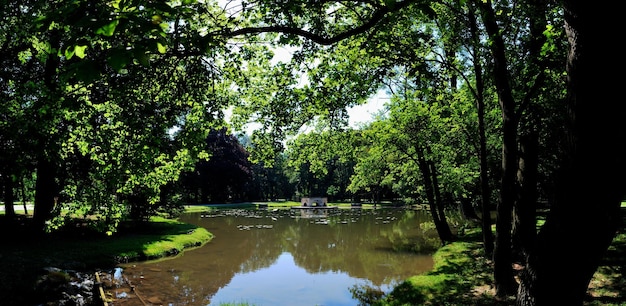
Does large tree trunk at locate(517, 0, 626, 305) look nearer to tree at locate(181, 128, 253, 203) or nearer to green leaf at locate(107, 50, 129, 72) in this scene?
green leaf at locate(107, 50, 129, 72)

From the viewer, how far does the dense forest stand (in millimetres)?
3072

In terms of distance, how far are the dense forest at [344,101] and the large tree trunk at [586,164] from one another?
0.04ft

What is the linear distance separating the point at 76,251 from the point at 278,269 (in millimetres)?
9639

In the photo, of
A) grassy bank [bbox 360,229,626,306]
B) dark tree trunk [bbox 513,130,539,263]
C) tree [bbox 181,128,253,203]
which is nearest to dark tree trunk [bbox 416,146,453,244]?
grassy bank [bbox 360,229,626,306]

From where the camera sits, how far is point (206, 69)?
8.21 m

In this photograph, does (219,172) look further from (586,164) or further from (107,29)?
(586,164)

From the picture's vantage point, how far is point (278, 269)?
767 inches

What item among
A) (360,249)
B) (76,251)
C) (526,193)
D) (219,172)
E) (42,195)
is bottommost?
(360,249)

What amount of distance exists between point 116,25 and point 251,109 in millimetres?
7609

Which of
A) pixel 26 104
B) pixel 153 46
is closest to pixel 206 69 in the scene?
pixel 153 46

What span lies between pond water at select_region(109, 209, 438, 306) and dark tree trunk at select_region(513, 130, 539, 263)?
18.8 ft

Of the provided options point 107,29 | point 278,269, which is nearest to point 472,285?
point 278,269

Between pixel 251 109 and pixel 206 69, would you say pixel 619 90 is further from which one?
pixel 251 109

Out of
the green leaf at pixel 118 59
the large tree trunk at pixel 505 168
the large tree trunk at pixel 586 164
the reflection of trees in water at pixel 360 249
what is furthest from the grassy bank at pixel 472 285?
the green leaf at pixel 118 59
